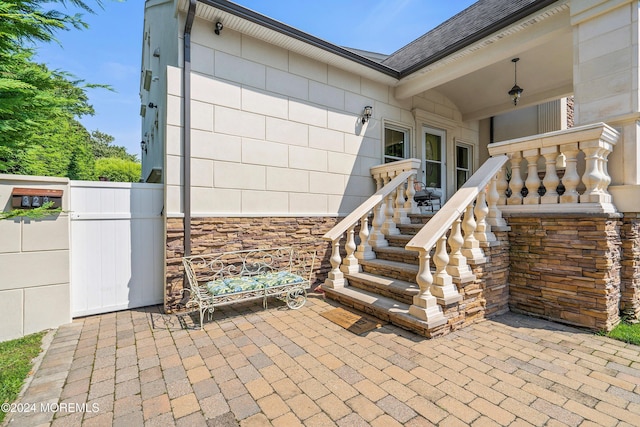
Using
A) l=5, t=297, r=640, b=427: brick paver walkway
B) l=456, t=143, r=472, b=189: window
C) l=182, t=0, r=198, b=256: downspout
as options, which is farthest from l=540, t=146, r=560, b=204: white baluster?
l=182, t=0, r=198, b=256: downspout

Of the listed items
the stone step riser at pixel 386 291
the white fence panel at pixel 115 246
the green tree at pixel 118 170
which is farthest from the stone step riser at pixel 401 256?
the green tree at pixel 118 170

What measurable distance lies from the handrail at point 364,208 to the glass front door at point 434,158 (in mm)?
1803

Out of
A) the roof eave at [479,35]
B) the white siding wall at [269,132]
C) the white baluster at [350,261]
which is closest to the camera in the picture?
the roof eave at [479,35]

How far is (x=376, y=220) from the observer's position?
4.79 metres

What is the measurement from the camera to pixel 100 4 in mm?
2303

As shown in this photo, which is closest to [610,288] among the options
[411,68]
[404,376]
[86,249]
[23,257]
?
[404,376]

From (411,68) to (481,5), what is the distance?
265cm

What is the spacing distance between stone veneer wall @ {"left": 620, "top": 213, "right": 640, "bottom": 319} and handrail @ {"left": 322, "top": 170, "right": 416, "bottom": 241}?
2650 mm

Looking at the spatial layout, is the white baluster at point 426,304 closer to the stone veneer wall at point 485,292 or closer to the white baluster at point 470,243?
the stone veneer wall at point 485,292

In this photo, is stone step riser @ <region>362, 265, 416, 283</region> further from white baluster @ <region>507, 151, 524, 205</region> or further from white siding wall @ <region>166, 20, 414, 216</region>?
white baluster @ <region>507, 151, 524, 205</region>

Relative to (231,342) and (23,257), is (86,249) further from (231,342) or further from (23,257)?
(231,342)

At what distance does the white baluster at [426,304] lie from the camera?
292cm

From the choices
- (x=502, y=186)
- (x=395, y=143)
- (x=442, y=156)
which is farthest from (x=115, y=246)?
(x=442, y=156)

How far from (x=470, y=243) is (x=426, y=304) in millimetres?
969
